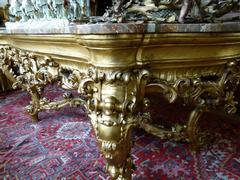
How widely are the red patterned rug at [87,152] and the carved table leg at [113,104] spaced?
16.0 inches

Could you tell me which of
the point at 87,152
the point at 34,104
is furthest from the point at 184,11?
the point at 34,104

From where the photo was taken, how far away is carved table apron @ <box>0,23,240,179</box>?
451 millimetres

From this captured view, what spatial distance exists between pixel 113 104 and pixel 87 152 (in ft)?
2.22

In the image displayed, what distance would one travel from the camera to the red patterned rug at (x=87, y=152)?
36.2 inches

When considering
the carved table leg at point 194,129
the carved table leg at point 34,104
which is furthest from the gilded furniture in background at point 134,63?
the carved table leg at point 34,104

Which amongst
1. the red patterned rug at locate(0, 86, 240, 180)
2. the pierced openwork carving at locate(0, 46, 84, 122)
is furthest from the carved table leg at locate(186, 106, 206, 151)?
the pierced openwork carving at locate(0, 46, 84, 122)

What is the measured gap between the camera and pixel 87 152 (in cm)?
109

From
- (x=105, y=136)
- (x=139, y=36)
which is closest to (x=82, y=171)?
(x=105, y=136)

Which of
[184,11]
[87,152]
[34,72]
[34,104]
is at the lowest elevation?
[87,152]

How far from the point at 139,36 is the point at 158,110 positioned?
129 centimetres

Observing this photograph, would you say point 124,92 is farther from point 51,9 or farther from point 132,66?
point 51,9

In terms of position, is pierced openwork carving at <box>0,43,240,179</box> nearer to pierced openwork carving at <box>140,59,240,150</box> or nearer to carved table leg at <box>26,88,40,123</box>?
pierced openwork carving at <box>140,59,240,150</box>

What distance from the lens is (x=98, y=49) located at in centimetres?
45

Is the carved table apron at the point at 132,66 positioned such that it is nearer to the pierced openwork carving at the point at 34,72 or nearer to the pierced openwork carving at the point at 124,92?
the pierced openwork carving at the point at 124,92
